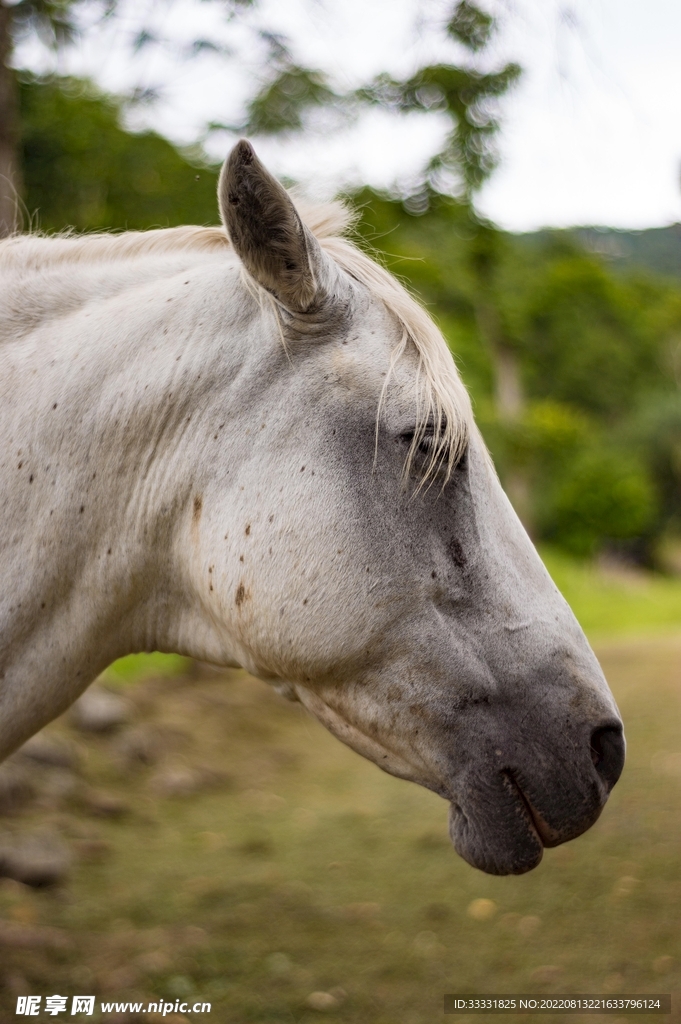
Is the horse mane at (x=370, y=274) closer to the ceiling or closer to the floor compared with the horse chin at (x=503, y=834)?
closer to the ceiling

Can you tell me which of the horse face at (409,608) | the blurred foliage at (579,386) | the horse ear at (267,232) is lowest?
the blurred foliage at (579,386)

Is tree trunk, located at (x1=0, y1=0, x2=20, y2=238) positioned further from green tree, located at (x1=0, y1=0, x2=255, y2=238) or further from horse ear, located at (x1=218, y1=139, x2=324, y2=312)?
horse ear, located at (x1=218, y1=139, x2=324, y2=312)

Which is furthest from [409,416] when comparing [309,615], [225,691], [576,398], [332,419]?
[576,398]

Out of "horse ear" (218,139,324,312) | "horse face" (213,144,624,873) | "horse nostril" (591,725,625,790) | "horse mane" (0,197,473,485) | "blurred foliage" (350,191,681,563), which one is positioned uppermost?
"horse ear" (218,139,324,312)

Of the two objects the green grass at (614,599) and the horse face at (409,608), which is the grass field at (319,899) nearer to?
the horse face at (409,608)

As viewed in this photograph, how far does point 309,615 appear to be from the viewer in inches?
59.6

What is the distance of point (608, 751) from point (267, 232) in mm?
1273

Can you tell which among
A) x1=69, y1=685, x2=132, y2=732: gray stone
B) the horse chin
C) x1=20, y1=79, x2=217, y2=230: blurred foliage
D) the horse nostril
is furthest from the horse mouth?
x1=20, y1=79, x2=217, y2=230: blurred foliage

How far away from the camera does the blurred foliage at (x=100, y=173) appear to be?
17.6 ft

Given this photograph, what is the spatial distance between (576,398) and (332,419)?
34.1 m

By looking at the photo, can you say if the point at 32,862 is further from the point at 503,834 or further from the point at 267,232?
the point at 267,232

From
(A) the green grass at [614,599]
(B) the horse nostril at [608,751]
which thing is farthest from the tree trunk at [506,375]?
(B) the horse nostril at [608,751]

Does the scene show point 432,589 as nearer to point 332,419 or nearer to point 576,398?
point 332,419

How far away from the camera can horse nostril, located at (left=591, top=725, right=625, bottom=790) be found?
5.02 ft
